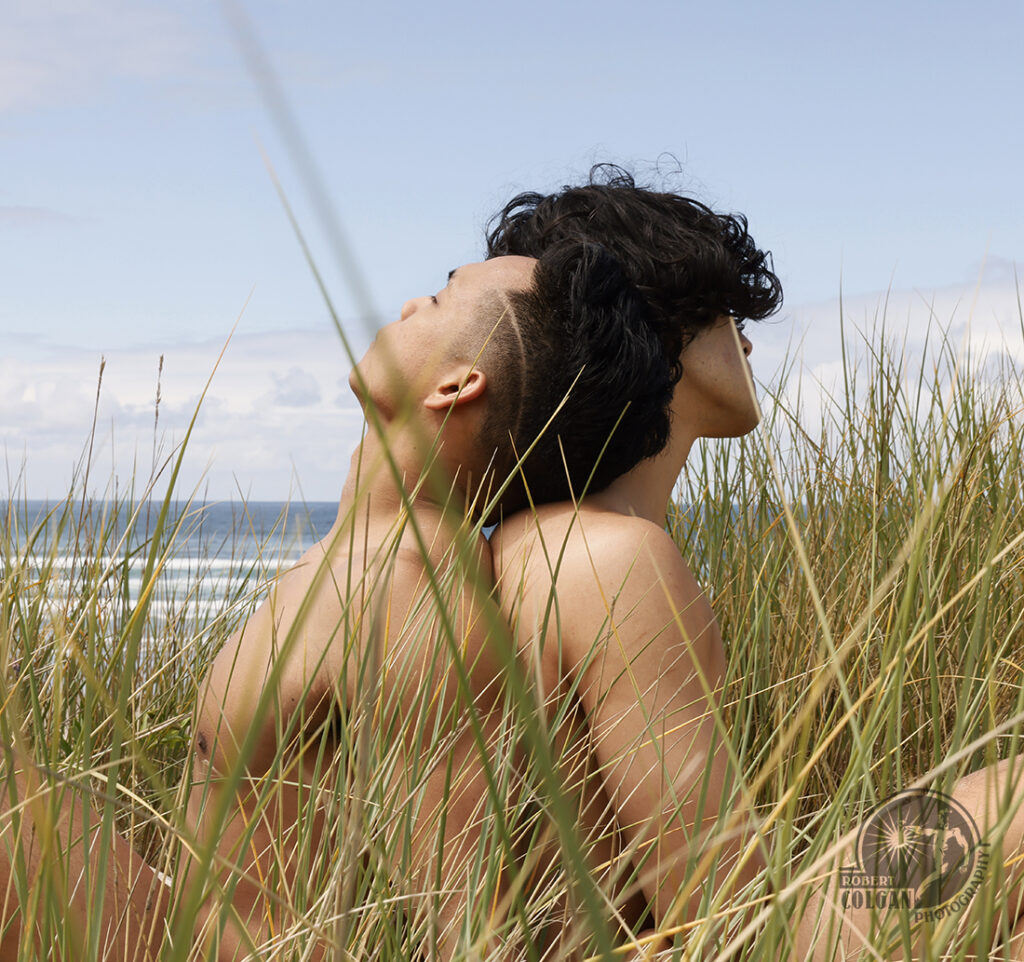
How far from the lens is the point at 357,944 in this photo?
92 cm

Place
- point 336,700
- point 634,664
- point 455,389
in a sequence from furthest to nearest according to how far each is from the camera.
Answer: point 455,389 < point 634,664 < point 336,700

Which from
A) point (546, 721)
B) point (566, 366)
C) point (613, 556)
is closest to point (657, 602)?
point (613, 556)

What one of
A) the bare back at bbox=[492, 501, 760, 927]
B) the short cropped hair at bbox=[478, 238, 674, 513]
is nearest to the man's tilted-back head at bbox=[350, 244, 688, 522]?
the short cropped hair at bbox=[478, 238, 674, 513]

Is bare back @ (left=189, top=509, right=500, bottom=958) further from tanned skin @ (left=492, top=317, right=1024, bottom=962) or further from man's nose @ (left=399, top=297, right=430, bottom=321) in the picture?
man's nose @ (left=399, top=297, right=430, bottom=321)

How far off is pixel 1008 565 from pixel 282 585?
151cm

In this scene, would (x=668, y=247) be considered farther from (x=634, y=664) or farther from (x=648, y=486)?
(x=634, y=664)

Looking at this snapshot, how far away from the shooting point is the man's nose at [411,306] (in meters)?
1.64

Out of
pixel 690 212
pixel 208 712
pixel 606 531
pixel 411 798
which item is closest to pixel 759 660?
pixel 606 531

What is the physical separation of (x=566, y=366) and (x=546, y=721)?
0.61m

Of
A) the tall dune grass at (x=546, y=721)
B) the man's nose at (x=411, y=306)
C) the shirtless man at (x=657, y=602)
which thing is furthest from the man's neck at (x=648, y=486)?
the man's nose at (x=411, y=306)

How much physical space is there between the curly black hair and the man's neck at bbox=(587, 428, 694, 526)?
14 centimetres

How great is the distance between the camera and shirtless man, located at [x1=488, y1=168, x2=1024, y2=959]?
1.06 meters

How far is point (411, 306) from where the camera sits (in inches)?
65.4

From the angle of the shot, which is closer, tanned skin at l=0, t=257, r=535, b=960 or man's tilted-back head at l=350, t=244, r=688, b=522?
tanned skin at l=0, t=257, r=535, b=960
